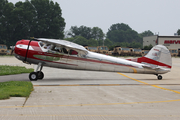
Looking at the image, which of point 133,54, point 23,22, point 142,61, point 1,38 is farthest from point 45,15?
point 142,61

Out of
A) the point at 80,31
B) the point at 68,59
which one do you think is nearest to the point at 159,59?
the point at 68,59

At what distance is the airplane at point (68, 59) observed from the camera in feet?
48.4

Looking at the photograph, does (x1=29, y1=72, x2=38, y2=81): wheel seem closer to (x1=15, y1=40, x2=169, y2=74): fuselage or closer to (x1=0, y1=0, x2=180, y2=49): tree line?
(x1=15, y1=40, x2=169, y2=74): fuselage

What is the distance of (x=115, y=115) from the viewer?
644 cm

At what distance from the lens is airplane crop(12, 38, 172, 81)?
1477cm

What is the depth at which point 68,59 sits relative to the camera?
50.0ft

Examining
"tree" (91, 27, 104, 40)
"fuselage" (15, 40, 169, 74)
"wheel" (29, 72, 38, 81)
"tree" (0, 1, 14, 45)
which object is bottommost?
"wheel" (29, 72, 38, 81)

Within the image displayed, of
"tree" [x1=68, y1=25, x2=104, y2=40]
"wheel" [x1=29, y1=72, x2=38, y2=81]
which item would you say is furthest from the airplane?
"tree" [x1=68, y1=25, x2=104, y2=40]

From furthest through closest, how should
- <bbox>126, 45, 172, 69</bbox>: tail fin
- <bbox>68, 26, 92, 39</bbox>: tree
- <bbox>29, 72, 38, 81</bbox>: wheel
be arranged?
<bbox>68, 26, 92, 39</bbox>: tree, <bbox>126, 45, 172, 69</bbox>: tail fin, <bbox>29, 72, 38, 81</bbox>: wheel

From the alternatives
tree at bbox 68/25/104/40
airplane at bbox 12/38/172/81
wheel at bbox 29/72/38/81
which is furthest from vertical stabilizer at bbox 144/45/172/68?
tree at bbox 68/25/104/40

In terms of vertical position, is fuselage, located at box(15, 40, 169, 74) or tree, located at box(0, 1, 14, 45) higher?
tree, located at box(0, 1, 14, 45)

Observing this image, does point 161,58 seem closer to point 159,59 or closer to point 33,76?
point 159,59

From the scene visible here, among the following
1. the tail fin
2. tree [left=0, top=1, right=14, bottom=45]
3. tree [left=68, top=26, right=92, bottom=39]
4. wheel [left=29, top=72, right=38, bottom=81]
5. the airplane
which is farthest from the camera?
tree [left=68, top=26, right=92, bottom=39]

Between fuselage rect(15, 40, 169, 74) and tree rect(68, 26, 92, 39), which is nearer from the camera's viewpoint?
fuselage rect(15, 40, 169, 74)
